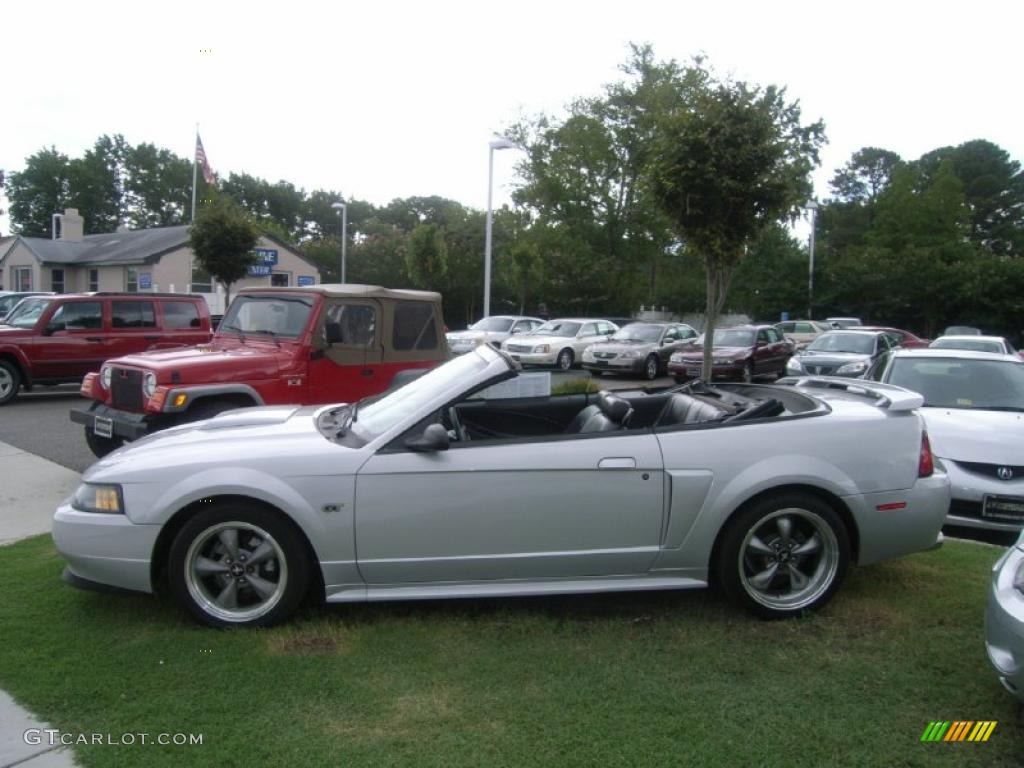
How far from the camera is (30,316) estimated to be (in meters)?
14.5

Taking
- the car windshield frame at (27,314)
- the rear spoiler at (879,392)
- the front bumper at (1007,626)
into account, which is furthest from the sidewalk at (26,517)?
the car windshield frame at (27,314)

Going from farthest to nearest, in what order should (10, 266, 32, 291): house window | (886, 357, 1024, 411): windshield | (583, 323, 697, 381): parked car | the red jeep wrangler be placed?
1. (10, 266, 32, 291): house window
2. (583, 323, 697, 381): parked car
3. (886, 357, 1024, 411): windshield
4. the red jeep wrangler

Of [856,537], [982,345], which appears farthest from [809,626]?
[982,345]

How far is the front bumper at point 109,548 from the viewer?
3961mm

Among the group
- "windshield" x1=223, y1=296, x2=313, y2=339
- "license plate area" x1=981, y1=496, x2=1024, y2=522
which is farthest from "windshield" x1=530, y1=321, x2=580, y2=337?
"license plate area" x1=981, y1=496, x2=1024, y2=522

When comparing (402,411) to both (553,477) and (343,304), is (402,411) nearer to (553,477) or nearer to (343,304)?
(553,477)

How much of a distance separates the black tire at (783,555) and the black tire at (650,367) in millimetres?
17252

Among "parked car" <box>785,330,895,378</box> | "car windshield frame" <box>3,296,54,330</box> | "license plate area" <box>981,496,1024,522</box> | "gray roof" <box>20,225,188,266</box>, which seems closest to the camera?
"license plate area" <box>981,496,1024,522</box>

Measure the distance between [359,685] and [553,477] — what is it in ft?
4.37

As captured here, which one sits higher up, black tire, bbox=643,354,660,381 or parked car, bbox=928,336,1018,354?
parked car, bbox=928,336,1018,354

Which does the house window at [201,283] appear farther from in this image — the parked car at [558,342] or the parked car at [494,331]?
the parked car at [558,342]

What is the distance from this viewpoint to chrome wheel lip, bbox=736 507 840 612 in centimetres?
421

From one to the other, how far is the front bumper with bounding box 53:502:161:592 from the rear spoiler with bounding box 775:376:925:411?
3.95 metres

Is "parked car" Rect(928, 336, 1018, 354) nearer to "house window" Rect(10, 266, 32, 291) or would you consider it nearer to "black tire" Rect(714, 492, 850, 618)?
"black tire" Rect(714, 492, 850, 618)
